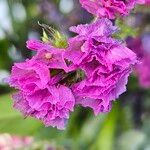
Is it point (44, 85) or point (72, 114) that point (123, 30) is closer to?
point (44, 85)

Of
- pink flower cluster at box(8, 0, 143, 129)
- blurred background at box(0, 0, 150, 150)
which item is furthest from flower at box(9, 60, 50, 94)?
blurred background at box(0, 0, 150, 150)

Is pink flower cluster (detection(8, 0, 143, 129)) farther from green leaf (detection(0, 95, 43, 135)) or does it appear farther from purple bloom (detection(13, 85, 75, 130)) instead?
green leaf (detection(0, 95, 43, 135))

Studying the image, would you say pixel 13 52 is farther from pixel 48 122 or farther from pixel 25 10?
pixel 48 122

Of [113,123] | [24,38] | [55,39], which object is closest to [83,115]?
[113,123]

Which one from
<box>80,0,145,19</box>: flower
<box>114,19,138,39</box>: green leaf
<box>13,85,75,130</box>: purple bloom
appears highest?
<box>114,19,138,39</box>: green leaf

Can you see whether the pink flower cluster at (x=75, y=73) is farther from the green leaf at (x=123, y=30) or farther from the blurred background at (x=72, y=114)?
the blurred background at (x=72, y=114)
